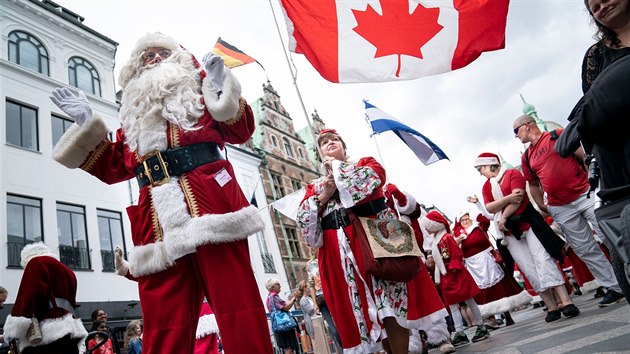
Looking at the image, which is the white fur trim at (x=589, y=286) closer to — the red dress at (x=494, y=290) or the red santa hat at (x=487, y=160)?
the red dress at (x=494, y=290)

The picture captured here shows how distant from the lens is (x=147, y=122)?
2658 millimetres

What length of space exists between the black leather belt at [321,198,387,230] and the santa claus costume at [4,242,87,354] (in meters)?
2.87

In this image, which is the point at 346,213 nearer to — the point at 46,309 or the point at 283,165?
the point at 46,309

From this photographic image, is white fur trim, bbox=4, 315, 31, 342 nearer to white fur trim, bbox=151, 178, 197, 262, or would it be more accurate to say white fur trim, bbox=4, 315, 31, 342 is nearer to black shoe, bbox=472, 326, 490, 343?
white fur trim, bbox=151, 178, 197, 262

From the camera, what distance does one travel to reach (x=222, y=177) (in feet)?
8.30

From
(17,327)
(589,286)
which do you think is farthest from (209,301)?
(589,286)

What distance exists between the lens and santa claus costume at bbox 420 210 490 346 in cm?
577

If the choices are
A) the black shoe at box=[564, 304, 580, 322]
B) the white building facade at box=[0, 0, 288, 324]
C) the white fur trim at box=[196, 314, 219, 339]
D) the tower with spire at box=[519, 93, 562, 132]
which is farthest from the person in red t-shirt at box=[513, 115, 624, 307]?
the tower with spire at box=[519, 93, 562, 132]

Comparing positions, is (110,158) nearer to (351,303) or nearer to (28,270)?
(351,303)

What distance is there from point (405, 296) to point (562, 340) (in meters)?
1.00

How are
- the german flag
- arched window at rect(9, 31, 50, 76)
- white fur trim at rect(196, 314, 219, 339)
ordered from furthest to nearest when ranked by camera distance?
arched window at rect(9, 31, 50, 76), the german flag, white fur trim at rect(196, 314, 219, 339)

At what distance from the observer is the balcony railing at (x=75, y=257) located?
13.7 m

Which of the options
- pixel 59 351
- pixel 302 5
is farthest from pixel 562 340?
pixel 59 351

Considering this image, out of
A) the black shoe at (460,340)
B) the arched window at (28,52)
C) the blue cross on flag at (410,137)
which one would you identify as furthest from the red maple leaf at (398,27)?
the arched window at (28,52)
